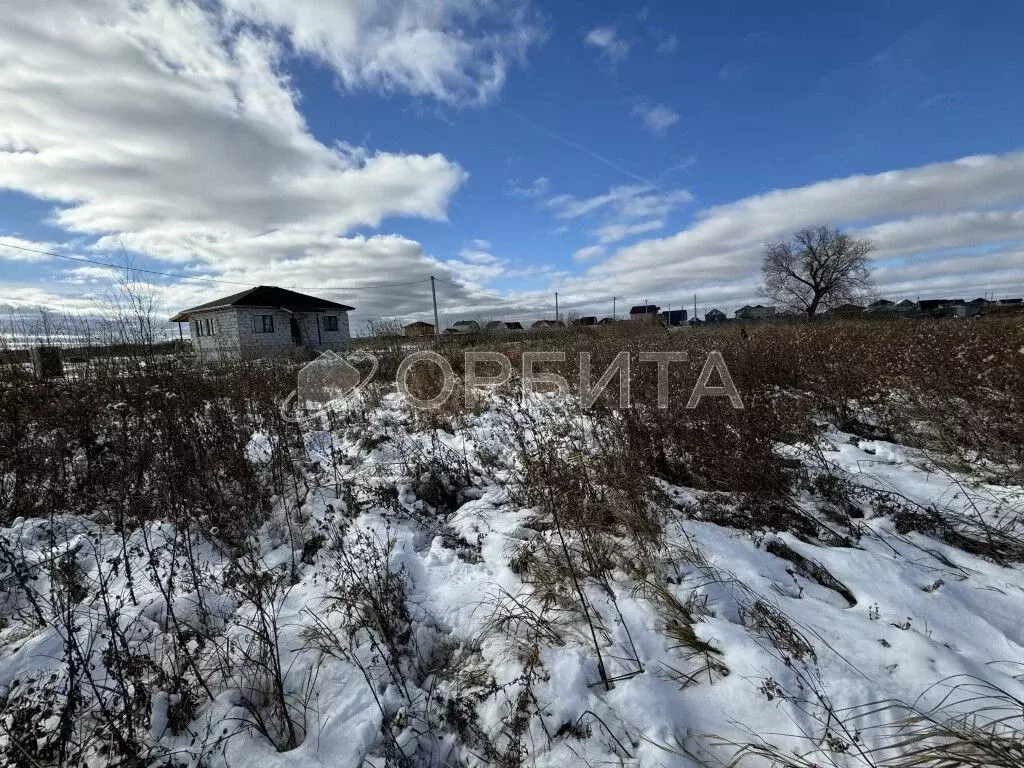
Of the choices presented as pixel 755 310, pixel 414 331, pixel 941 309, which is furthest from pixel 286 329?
pixel 755 310

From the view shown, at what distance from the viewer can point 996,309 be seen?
1426 cm

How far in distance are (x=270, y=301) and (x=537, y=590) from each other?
27.8 m

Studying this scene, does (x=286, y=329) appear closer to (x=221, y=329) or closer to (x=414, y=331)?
(x=221, y=329)

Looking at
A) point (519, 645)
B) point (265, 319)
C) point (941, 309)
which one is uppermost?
point (265, 319)

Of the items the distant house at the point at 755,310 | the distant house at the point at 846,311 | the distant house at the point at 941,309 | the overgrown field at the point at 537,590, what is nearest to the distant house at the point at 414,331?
the overgrown field at the point at 537,590

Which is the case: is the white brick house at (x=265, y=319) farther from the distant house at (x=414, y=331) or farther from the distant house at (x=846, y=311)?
the distant house at (x=846, y=311)

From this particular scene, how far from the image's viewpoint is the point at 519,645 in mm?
2135

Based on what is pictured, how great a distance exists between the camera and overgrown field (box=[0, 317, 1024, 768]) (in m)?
1.71

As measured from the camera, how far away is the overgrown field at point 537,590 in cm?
171

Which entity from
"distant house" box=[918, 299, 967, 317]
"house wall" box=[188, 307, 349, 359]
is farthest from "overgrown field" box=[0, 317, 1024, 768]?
"distant house" box=[918, 299, 967, 317]

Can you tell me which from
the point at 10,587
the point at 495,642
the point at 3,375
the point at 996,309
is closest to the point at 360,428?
the point at 10,587

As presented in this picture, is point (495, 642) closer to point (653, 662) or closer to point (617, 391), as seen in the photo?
point (653, 662)

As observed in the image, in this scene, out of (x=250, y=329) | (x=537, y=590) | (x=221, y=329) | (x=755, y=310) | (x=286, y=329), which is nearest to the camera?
(x=537, y=590)

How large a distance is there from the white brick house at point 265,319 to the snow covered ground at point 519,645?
21378mm
